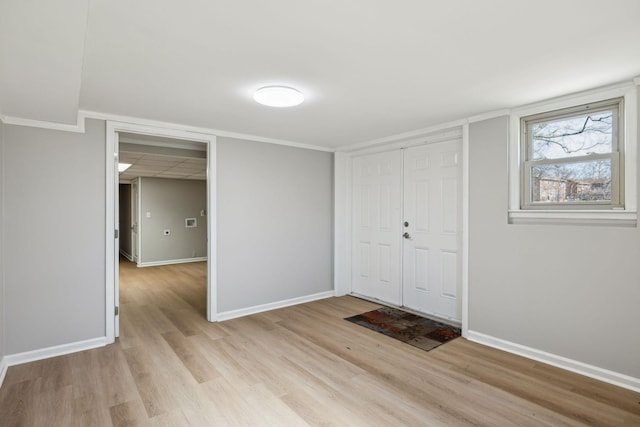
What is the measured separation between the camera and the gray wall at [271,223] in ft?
13.6

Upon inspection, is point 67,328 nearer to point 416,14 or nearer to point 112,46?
point 112,46

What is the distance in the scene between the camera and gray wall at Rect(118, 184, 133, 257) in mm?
9292

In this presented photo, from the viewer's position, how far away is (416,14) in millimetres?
1646

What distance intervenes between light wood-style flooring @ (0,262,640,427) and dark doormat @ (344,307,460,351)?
14 centimetres

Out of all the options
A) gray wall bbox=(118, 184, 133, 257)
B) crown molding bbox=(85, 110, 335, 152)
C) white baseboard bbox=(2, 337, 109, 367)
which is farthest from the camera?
gray wall bbox=(118, 184, 133, 257)

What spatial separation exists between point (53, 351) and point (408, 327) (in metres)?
3.45

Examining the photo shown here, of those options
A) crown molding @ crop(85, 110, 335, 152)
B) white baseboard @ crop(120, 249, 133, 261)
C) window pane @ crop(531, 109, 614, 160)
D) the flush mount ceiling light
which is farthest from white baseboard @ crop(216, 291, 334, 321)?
white baseboard @ crop(120, 249, 133, 261)

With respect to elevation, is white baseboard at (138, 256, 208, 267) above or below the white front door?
below

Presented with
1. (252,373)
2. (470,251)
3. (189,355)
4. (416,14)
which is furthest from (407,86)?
(189,355)

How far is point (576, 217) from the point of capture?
279 cm

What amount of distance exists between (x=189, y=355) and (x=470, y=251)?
287cm

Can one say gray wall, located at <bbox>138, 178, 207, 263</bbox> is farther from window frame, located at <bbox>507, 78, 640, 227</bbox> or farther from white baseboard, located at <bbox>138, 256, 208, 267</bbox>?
window frame, located at <bbox>507, 78, 640, 227</bbox>

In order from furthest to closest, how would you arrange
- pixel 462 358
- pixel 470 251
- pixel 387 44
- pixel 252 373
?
1. pixel 470 251
2. pixel 462 358
3. pixel 252 373
4. pixel 387 44

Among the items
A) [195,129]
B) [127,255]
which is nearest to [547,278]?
[195,129]
